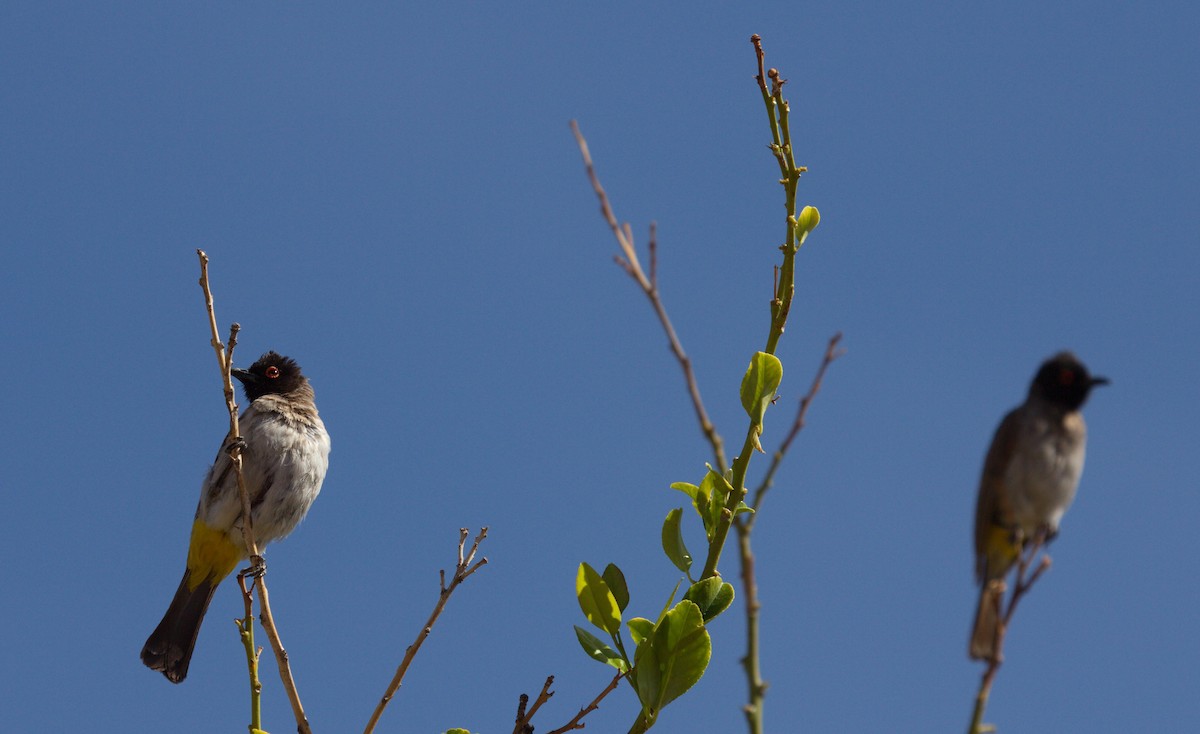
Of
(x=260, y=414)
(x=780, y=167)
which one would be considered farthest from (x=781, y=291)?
(x=260, y=414)

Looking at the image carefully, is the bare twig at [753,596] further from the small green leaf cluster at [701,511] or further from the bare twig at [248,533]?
the bare twig at [248,533]

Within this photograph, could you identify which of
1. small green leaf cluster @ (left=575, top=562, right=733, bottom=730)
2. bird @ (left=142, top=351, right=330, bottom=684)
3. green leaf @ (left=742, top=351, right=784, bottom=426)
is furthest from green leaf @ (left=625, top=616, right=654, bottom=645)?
bird @ (left=142, top=351, right=330, bottom=684)

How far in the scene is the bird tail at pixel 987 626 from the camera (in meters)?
1.49

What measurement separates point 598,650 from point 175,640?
5.15 metres

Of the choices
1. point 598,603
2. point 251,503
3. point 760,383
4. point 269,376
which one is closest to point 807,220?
point 760,383

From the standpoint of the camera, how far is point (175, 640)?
7043 mm

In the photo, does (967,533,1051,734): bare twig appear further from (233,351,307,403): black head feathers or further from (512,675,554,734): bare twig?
(233,351,307,403): black head feathers

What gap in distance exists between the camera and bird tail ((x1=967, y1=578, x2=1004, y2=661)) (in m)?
1.49

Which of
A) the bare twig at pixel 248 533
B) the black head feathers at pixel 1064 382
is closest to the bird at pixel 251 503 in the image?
the bare twig at pixel 248 533

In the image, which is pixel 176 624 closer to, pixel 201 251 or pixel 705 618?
pixel 201 251

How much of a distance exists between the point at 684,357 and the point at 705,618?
39.0 inches

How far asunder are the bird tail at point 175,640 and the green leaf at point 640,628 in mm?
5214

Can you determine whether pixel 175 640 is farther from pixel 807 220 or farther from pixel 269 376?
pixel 807 220

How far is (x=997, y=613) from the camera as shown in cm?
159
